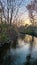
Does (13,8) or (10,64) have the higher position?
(13,8)

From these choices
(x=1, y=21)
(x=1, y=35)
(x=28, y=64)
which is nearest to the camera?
(x=28, y=64)

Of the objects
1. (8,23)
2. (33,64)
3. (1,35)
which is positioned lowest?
(33,64)

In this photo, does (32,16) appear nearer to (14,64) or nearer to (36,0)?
(36,0)

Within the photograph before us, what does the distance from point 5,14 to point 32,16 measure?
4.24m

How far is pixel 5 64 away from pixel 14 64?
0.37 metres

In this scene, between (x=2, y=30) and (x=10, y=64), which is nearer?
(x=10, y=64)

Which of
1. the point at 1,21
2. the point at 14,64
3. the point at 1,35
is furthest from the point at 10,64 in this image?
the point at 1,21

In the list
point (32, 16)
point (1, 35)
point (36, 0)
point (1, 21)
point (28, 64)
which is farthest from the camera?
point (32, 16)

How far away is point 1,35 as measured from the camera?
1213 centimetres

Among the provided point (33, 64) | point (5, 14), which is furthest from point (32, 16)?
point (33, 64)

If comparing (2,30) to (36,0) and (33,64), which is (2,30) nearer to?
(36,0)

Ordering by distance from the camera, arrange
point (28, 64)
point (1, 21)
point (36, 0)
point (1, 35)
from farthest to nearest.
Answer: point (36, 0) → point (1, 21) → point (1, 35) → point (28, 64)

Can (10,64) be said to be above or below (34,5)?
below

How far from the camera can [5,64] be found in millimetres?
6336
